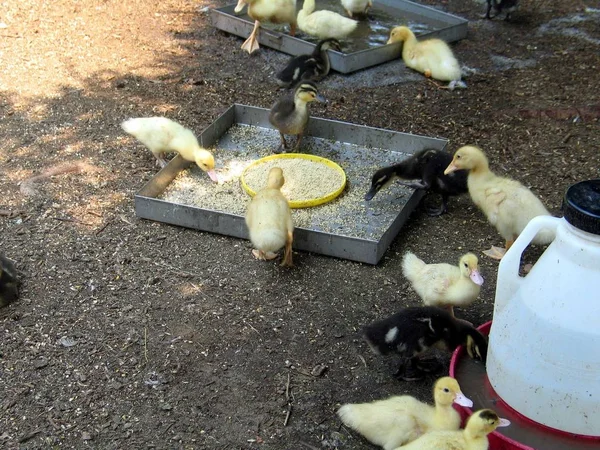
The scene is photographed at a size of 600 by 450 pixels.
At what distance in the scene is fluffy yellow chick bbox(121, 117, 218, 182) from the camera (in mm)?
4555

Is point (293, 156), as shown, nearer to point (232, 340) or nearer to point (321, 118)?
point (321, 118)

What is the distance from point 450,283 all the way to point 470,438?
1.03m

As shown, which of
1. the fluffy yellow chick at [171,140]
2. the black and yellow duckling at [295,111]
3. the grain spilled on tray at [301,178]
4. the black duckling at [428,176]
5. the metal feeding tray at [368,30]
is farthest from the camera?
the metal feeding tray at [368,30]

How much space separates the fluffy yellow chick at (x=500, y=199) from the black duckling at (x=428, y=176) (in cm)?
17

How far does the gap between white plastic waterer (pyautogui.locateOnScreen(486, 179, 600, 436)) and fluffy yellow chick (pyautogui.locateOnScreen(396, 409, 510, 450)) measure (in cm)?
20

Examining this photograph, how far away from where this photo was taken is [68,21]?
7438 mm

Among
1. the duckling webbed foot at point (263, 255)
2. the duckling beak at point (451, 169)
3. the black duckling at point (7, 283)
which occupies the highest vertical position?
the duckling beak at point (451, 169)

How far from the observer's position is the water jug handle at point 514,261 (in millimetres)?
2346

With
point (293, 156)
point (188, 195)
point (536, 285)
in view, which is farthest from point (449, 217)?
point (536, 285)

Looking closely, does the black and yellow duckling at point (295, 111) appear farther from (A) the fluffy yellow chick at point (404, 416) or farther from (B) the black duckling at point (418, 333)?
(A) the fluffy yellow chick at point (404, 416)

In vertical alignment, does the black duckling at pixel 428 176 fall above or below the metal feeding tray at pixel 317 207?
above

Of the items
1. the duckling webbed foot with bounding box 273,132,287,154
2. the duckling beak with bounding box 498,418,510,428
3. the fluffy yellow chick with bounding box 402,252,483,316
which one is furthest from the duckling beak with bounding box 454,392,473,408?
the duckling webbed foot with bounding box 273,132,287,154

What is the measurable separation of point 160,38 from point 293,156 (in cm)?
311

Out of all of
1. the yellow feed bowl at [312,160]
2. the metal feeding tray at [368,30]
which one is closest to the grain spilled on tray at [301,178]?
the yellow feed bowl at [312,160]
